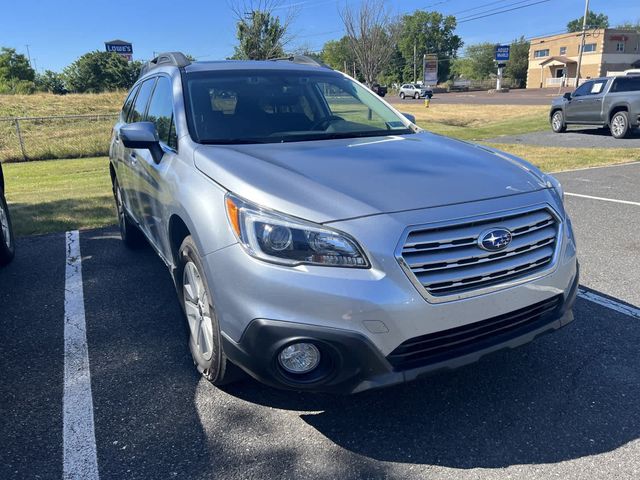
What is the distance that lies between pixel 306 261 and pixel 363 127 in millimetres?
1849

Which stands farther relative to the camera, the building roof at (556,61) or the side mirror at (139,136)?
the building roof at (556,61)

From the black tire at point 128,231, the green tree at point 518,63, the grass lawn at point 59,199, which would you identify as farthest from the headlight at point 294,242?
the green tree at point 518,63

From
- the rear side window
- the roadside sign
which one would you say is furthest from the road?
the rear side window

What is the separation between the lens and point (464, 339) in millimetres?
2449

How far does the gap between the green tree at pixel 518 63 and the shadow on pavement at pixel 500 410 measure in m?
101

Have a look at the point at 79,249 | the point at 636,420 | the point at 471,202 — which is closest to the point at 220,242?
the point at 471,202

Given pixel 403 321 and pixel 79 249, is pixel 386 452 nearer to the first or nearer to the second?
pixel 403 321

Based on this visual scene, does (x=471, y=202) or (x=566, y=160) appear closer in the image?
(x=471, y=202)

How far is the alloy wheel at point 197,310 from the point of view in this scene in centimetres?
284

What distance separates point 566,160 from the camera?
11.3 m

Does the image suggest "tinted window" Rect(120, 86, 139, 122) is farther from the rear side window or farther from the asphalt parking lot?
the rear side window

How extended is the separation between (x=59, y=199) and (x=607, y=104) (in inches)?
601

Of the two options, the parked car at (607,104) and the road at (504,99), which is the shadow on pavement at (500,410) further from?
the road at (504,99)

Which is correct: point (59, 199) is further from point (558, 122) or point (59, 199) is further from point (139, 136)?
point (558, 122)
